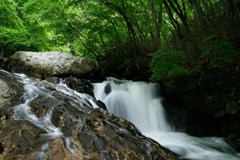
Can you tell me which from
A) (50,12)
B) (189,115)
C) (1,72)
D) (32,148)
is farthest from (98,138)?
(50,12)

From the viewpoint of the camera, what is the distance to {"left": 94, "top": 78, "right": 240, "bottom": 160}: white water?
6.66 meters

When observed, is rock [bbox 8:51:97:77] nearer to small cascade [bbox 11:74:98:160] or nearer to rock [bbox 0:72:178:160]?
small cascade [bbox 11:74:98:160]

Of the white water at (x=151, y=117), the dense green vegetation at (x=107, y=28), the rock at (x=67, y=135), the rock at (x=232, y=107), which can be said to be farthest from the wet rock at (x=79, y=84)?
the rock at (x=232, y=107)

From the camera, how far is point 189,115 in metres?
8.57

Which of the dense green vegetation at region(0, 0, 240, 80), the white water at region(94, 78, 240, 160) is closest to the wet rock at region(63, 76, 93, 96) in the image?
the white water at region(94, 78, 240, 160)

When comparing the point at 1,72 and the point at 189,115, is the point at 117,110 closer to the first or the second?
the point at 189,115

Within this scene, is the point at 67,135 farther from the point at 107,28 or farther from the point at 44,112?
the point at 107,28

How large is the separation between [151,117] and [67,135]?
4.68 meters

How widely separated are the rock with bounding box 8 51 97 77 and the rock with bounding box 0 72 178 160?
134 inches

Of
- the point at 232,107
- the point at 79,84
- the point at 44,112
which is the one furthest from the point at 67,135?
the point at 232,107

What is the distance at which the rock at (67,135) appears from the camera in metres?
4.04

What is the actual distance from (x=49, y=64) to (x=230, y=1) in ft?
19.7

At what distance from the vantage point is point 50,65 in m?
9.47

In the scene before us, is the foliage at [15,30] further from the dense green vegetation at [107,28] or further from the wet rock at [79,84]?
the wet rock at [79,84]
